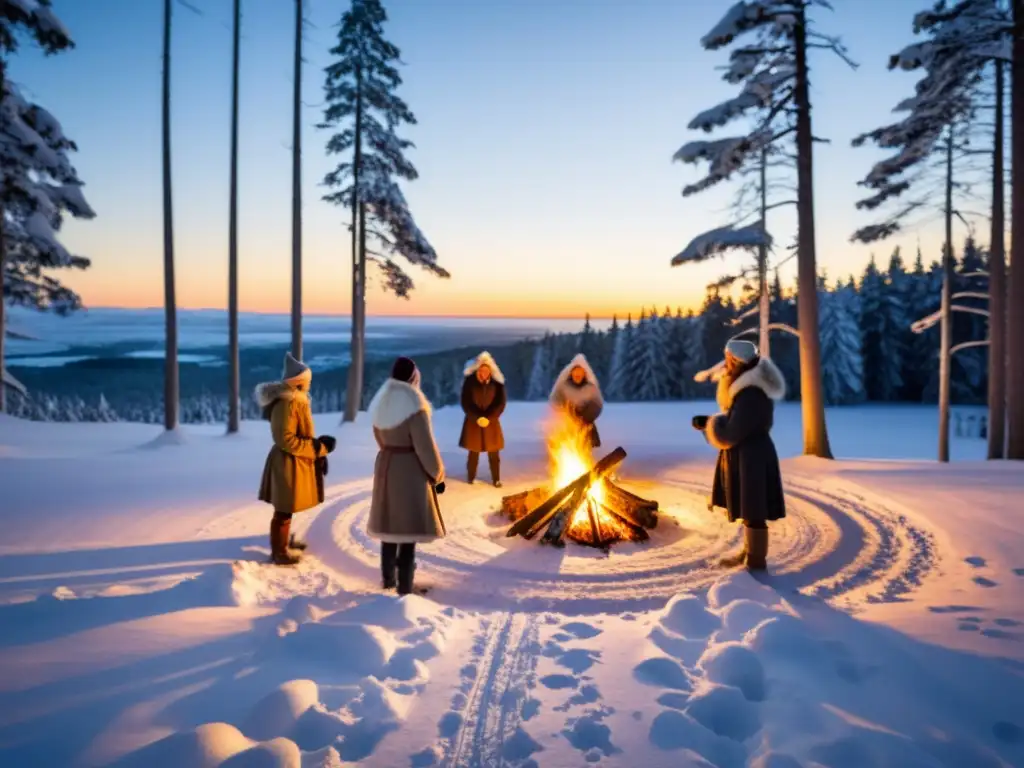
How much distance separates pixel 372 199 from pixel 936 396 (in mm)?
33318

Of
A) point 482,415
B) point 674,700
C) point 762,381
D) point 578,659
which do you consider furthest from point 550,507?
point 674,700

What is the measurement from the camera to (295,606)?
183 inches

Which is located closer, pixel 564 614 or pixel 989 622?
pixel 989 622

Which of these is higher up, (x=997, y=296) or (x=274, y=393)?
(x=997, y=296)

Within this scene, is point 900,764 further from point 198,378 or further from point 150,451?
A: point 198,378

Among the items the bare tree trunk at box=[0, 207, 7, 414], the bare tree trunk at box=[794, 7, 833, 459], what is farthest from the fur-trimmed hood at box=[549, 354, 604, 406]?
the bare tree trunk at box=[0, 207, 7, 414]

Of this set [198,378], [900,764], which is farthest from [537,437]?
[198,378]

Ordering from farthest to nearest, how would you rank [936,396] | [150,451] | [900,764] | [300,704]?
[936,396], [150,451], [300,704], [900,764]

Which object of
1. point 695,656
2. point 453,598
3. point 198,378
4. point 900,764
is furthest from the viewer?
point 198,378

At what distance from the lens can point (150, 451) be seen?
40.9ft

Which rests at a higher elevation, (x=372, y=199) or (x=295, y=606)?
(x=372, y=199)

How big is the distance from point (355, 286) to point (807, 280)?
11978 millimetres

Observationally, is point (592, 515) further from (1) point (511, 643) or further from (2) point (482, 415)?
(2) point (482, 415)

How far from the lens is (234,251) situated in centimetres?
1465
